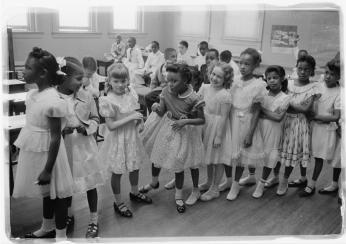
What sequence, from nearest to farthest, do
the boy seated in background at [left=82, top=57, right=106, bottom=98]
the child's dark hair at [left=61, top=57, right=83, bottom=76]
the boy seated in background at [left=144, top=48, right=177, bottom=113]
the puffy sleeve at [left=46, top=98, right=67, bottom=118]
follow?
the puffy sleeve at [left=46, top=98, right=67, bottom=118], the child's dark hair at [left=61, top=57, right=83, bottom=76], the boy seated in background at [left=82, top=57, right=106, bottom=98], the boy seated in background at [left=144, top=48, right=177, bottom=113]

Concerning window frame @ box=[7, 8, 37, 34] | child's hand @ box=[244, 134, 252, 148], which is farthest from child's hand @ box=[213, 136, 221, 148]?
window frame @ box=[7, 8, 37, 34]

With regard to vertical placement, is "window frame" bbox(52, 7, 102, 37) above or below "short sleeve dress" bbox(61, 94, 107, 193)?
above

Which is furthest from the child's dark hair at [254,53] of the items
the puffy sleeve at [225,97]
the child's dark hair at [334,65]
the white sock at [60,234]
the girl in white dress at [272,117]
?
the white sock at [60,234]

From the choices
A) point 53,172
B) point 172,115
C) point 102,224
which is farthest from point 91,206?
point 172,115

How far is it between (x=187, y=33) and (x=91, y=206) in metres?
0.93

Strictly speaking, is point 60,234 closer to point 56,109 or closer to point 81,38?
point 56,109

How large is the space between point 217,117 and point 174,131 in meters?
0.27

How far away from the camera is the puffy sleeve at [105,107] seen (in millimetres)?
1779

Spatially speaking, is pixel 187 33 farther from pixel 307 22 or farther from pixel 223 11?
pixel 307 22

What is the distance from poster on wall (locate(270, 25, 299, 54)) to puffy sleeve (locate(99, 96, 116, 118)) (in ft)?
2.79

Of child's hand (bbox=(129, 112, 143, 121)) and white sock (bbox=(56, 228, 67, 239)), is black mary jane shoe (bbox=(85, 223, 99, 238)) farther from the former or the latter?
child's hand (bbox=(129, 112, 143, 121))

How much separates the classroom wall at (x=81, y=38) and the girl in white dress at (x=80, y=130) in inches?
2.6

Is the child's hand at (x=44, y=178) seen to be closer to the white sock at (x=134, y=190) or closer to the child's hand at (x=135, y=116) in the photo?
the child's hand at (x=135, y=116)

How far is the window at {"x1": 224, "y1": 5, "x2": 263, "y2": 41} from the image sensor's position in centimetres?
165
